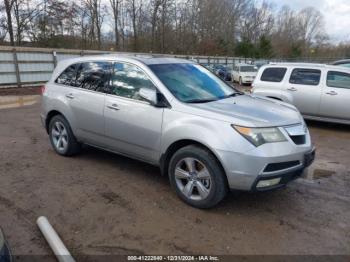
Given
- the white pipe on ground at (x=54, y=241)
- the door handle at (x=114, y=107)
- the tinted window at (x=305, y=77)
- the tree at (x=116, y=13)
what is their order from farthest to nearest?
the tree at (x=116, y=13)
the tinted window at (x=305, y=77)
the door handle at (x=114, y=107)
the white pipe on ground at (x=54, y=241)

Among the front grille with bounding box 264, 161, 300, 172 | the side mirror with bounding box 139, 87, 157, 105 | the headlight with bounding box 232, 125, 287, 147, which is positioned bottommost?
the front grille with bounding box 264, 161, 300, 172

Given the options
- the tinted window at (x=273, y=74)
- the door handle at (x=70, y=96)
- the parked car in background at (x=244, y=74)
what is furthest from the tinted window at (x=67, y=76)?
the parked car in background at (x=244, y=74)

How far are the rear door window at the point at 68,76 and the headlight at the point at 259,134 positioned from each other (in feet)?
10.6

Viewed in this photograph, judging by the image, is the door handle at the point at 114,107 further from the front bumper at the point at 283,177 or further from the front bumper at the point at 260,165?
the front bumper at the point at 283,177

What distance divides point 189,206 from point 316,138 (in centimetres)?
502

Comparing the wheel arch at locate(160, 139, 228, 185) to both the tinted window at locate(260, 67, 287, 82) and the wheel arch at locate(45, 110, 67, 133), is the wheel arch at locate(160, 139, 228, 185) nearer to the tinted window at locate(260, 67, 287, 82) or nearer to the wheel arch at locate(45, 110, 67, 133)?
the wheel arch at locate(45, 110, 67, 133)

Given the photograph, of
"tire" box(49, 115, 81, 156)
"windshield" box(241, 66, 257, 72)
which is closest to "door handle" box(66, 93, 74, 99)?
"tire" box(49, 115, 81, 156)

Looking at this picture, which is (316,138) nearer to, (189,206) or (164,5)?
(189,206)

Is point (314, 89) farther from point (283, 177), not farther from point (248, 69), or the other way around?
point (248, 69)

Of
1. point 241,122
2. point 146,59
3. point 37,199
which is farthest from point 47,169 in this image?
point 241,122

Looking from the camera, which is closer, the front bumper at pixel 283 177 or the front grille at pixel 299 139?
the front bumper at pixel 283 177

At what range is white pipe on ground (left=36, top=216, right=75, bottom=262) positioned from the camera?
301 centimetres

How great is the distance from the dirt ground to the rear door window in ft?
4.38

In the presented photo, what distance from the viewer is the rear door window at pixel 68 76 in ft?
18.8
